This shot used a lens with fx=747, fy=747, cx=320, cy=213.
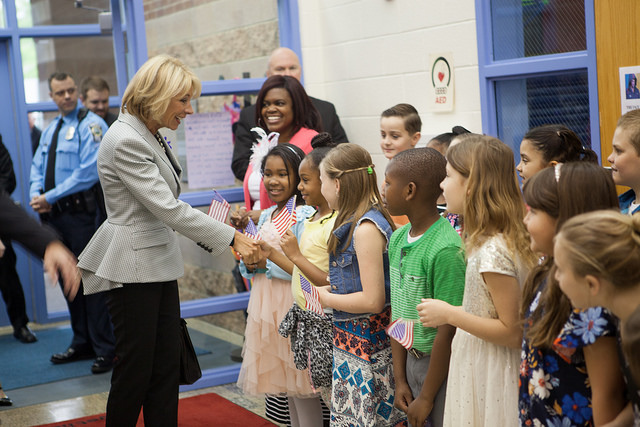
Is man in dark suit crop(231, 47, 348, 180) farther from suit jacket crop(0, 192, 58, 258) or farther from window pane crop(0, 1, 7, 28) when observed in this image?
window pane crop(0, 1, 7, 28)

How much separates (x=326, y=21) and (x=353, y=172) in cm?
234

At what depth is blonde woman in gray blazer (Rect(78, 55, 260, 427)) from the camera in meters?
2.94

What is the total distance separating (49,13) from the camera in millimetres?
A: 6465

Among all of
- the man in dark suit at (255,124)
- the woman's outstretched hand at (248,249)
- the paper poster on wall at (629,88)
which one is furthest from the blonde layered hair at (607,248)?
the man in dark suit at (255,124)

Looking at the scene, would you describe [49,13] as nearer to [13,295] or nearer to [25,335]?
[13,295]

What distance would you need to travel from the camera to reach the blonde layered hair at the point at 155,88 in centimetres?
297

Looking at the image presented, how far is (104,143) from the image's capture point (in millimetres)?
2979

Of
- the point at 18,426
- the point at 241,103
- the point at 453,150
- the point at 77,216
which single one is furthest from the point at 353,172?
the point at 77,216

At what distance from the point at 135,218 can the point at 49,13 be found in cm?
422

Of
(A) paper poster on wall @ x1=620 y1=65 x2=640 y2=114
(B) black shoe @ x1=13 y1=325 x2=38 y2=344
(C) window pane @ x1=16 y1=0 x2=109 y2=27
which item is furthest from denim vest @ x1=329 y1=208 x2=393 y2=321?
(C) window pane @ x1=16 y1=0 x2=109 y2=27

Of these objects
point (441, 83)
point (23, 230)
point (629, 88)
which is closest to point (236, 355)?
point (441, 83)

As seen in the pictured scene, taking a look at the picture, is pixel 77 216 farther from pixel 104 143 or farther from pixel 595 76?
pixel 595 76

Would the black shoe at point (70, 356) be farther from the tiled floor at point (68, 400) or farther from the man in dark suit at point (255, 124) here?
the man in dark suit at point (255, 124)

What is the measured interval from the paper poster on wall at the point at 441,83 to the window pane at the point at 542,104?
0.29 meters
